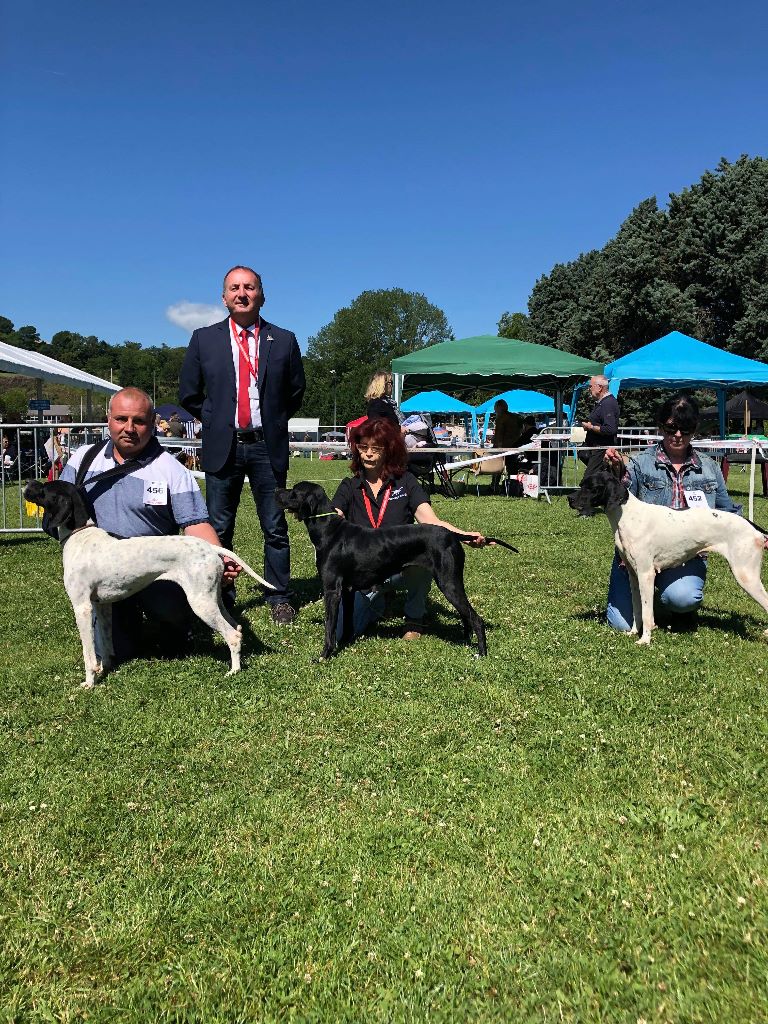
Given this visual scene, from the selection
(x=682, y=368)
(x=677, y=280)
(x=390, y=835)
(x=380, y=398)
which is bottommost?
(x=390, y=835)

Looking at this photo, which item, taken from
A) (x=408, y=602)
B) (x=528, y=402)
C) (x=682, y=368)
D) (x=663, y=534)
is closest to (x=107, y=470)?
(x=408, y=602)

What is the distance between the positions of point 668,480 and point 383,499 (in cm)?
198

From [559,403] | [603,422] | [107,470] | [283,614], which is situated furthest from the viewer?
[559,403]

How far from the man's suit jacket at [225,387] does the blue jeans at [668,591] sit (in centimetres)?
257

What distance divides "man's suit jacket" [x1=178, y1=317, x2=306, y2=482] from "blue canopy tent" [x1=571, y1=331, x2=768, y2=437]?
11.4 meters

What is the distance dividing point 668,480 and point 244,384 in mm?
3055

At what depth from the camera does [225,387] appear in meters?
5.03

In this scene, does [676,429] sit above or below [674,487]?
above

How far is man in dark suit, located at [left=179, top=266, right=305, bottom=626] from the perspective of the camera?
16.4 ft

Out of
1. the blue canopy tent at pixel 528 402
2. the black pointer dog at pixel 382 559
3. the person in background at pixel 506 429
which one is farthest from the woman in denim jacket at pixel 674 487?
the blue canopy tent at pixel 528 402

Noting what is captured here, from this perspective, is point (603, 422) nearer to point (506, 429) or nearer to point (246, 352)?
point (506, 429)

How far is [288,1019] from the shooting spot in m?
1.76

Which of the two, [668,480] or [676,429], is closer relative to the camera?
[676,429]

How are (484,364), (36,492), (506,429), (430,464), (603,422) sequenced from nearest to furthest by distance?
(36,492), (603,422), (430,464), (484,364), (506,429)
